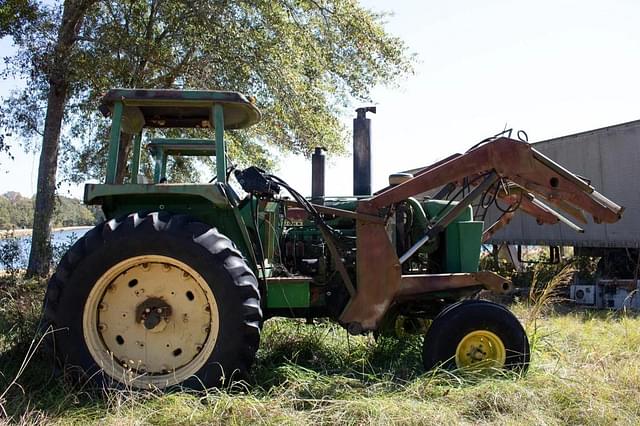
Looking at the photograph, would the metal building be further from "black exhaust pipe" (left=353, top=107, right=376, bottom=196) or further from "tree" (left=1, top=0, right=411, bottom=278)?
"black exhaust pipe" (left=353, top=107, right=376, bottom=196)

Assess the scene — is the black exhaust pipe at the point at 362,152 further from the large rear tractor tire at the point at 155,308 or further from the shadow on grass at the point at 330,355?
the large rear tractor tire at the point at 155,308

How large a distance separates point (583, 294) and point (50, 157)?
9.44 metres

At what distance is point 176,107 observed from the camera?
414cm

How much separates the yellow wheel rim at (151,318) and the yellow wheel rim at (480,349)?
1.68 m

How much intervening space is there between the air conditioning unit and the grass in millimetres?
4458

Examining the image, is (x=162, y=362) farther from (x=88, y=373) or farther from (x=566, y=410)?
(x=566, y=410)

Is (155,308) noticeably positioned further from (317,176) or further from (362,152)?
(362,152)

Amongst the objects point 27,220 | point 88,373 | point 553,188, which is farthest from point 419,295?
point 27,220

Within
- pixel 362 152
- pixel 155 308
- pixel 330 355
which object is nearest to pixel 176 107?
pixel 155 308

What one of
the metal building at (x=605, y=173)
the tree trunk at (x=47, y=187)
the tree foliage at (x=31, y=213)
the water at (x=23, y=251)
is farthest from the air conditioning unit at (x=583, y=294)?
the tree trunk at (x=47, y=187)

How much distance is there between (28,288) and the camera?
852 centimetres

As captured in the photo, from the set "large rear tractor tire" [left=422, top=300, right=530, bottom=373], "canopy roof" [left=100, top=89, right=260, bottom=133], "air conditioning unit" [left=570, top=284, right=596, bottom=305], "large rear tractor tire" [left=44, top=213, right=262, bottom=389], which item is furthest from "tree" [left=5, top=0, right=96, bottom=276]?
"air conditioning unit" [left=570, top=284, right=596, bottom=305]

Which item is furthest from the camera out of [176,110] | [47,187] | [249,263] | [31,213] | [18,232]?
[31,213]

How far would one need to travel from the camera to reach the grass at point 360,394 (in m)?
3.07
